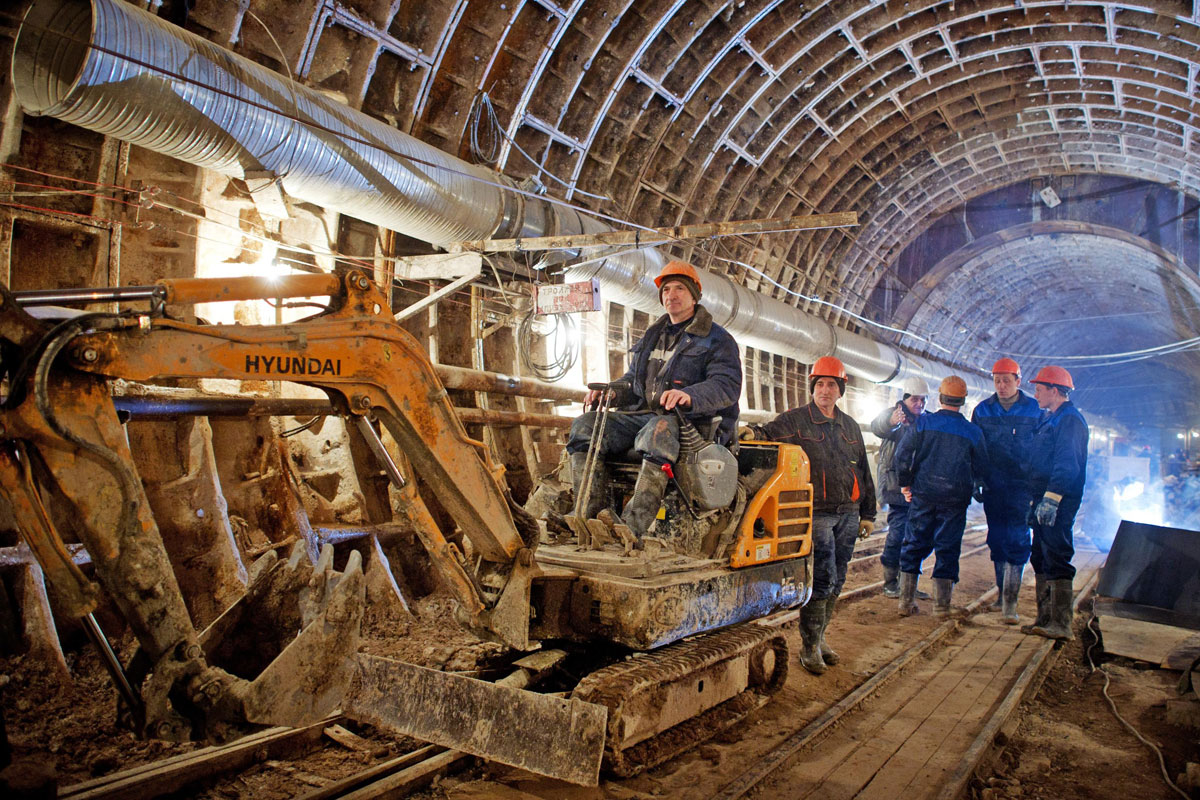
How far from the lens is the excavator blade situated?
3213 millimetres

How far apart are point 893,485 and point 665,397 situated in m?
5.13

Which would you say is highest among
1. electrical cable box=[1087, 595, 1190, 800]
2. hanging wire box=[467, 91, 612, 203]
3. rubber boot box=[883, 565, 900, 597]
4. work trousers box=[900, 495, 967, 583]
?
hanging wire box=[467, 91, 612, 203]

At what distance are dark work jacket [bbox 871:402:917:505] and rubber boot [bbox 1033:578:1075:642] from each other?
1.74 m

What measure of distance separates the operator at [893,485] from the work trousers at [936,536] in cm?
67

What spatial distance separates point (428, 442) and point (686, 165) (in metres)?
9.42

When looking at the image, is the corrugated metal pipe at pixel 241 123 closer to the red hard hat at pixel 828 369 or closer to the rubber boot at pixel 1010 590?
the red hard hat at pixel 828 369

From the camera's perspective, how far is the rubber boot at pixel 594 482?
4.47 meters

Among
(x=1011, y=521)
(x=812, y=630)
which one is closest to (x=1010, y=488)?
(x=1011, y=521)

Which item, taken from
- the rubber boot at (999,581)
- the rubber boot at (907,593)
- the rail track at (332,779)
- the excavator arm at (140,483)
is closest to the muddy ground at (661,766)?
the rail track at (332,779)

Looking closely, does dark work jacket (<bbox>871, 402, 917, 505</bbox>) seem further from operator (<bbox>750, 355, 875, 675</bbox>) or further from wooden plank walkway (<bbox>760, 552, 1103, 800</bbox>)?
operator (<bbox>750, 355, 875, 675</bbox>)

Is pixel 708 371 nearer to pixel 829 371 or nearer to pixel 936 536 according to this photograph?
pixel 829 371

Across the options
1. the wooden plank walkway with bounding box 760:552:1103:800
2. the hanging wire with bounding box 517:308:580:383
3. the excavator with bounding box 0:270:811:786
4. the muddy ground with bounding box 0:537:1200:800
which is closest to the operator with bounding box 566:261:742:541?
the excavator with bounding box 0:270:811:786

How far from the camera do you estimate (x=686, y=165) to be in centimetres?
1169

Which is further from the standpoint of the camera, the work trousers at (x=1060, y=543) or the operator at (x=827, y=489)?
the work trousers at (x=1060, y=543)
